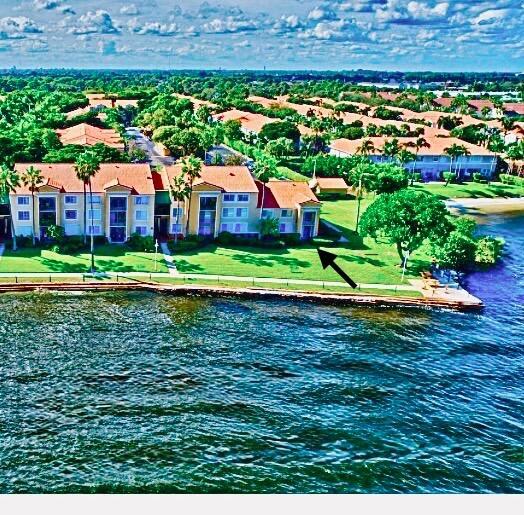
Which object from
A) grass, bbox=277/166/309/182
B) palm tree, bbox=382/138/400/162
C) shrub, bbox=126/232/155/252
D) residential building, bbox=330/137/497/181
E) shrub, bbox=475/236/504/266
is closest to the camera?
shrub, bbox=126/232/155/252

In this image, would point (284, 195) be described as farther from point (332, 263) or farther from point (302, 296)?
point (302, 296)

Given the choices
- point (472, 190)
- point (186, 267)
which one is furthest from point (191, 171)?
point (472, 190)

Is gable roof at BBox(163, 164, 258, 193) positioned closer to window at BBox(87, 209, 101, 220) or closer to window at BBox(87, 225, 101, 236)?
window at BBox(87, 209, 101, 220)

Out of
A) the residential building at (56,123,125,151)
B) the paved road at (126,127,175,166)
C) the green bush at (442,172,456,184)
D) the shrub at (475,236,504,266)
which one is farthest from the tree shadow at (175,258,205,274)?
Answer: the green bush at (442,172,456,184)

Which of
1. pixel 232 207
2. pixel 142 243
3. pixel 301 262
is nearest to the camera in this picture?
pixel 301 262

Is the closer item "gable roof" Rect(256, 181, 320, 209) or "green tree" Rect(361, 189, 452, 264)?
"green tree" Rect(361, 189, 452, 264)

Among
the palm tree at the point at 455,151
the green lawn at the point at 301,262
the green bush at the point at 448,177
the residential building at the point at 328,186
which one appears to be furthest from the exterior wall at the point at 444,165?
the green lawn at the point at 301,262
